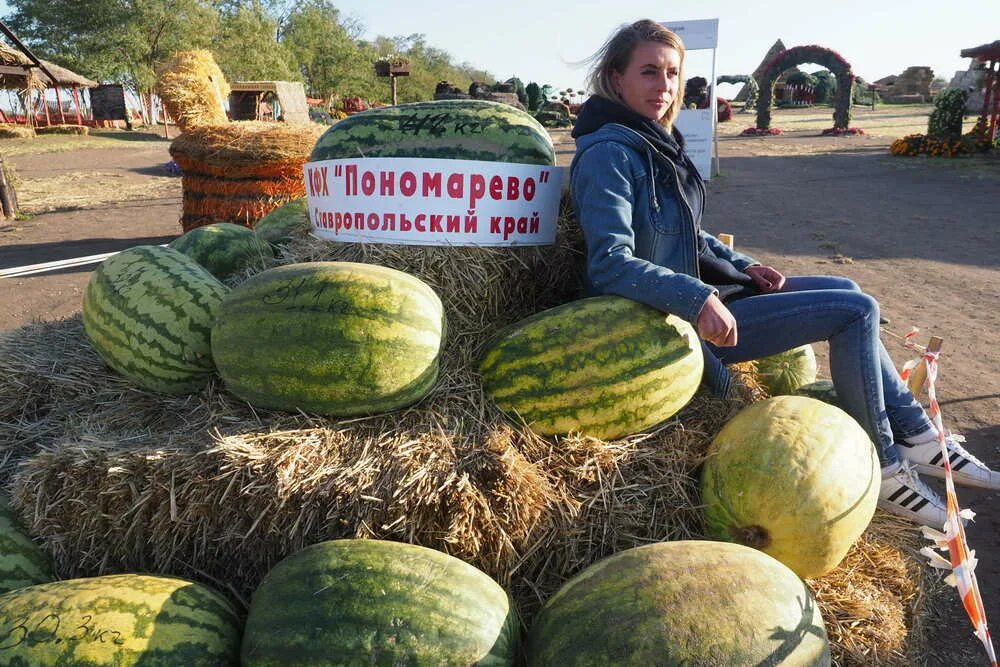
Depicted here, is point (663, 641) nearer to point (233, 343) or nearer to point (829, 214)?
Answer: point (233, 343)

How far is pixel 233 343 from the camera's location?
2303 mm

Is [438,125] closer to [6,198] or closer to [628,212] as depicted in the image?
[628,212]

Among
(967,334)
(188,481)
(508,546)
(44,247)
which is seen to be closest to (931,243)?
(967,334)

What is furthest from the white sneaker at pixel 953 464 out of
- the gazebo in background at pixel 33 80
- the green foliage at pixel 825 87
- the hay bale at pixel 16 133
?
the green foliage at pixel 825 87

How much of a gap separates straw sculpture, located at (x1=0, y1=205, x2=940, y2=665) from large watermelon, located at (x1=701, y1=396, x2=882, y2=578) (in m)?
0.16

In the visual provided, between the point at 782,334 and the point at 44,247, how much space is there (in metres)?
9.55

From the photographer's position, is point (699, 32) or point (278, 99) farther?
point (278, 99)

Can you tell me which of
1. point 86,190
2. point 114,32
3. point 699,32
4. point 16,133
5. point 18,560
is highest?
point 114,32

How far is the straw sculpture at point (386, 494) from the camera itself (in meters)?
2.07

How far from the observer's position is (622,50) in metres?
2.81

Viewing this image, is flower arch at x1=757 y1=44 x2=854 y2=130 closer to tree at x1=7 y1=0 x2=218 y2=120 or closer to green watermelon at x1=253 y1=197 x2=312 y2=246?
green watermelon at x1=253 y1=197 x2=312 y2=246

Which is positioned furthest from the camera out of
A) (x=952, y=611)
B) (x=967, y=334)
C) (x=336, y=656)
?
(x=967, y=334)

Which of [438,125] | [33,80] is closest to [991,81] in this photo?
[438,125]

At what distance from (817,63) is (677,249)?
2876 cm
